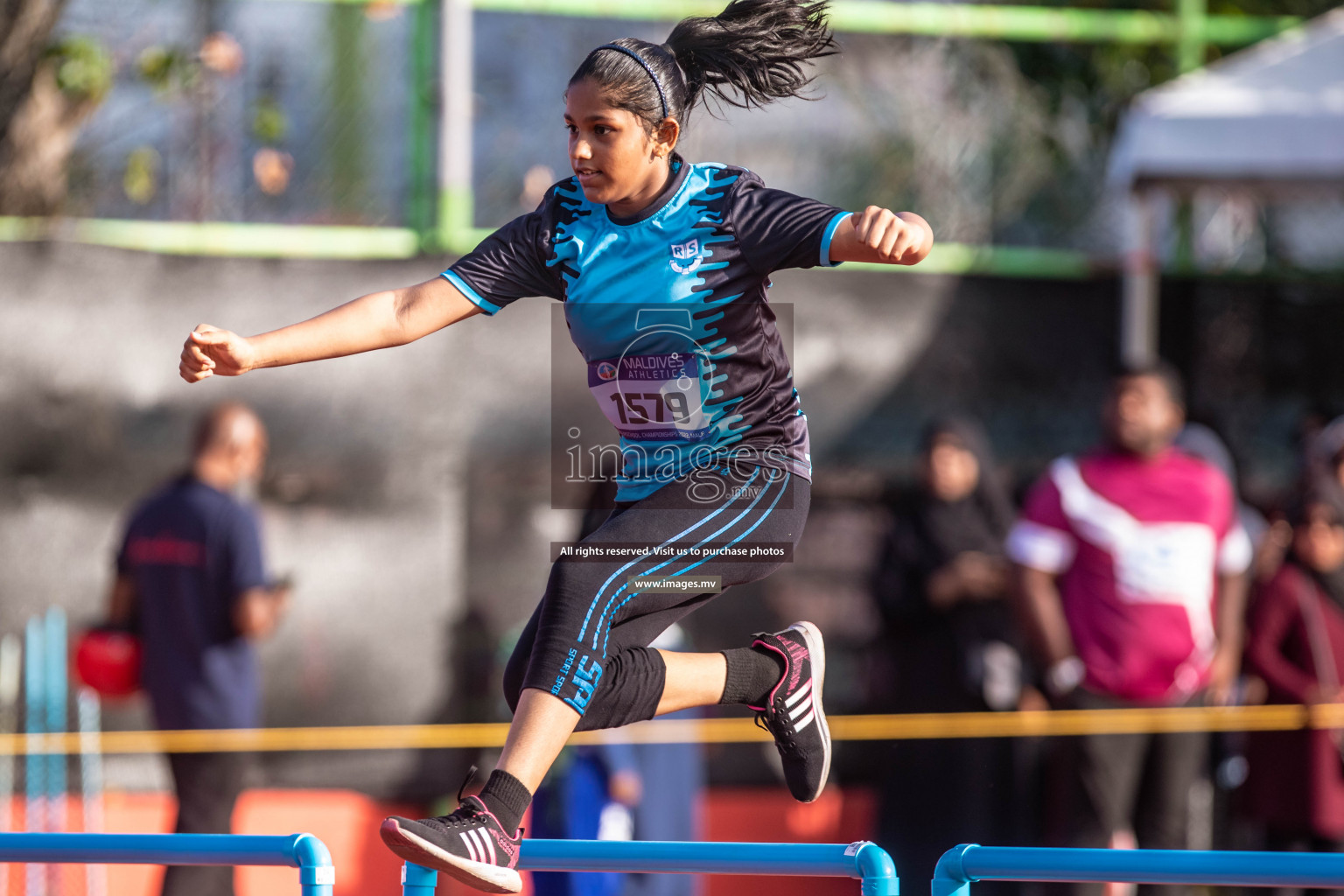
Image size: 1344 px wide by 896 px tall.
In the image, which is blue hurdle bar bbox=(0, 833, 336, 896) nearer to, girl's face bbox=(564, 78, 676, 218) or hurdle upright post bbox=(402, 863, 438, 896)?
hurdle upright post bbox=(402, 863, 438, 896)

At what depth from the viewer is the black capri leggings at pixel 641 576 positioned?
3.08 metres

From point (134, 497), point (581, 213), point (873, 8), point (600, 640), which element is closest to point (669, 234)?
point (581, 213)

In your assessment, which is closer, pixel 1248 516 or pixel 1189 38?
pixel 1248 516

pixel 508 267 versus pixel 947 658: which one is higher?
pixel 508 267

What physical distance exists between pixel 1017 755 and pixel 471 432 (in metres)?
2.48

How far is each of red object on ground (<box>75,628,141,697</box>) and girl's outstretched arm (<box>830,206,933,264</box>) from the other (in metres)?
3.54

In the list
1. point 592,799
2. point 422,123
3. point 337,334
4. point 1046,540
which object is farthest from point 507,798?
point 422,123

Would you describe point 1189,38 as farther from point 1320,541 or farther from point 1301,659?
point 1301,659

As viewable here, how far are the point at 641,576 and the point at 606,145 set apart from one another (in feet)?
2.92

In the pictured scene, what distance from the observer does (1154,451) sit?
5.68 m

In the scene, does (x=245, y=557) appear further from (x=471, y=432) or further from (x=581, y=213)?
(x=581, y=213)

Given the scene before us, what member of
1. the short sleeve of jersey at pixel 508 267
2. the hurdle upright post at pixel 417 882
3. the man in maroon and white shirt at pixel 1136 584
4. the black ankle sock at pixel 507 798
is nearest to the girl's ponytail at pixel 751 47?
the short sleeve of jersey at pixel 508 267

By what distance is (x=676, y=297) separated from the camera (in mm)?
3166

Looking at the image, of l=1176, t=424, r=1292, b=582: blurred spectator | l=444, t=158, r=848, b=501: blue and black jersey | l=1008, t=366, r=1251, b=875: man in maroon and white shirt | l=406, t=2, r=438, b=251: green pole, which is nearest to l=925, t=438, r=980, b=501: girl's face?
l=1008, t=366, r=1251, b=875: man in maroon and white shirt
